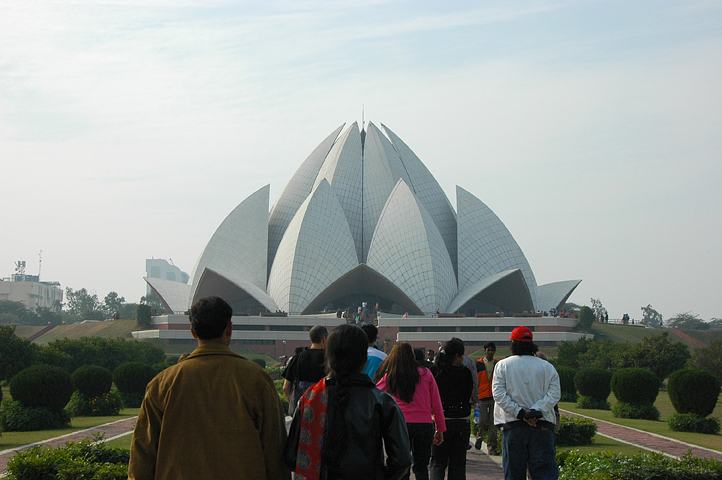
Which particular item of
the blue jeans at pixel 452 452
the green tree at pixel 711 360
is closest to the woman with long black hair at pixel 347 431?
the blue jeans at pixel 452 452

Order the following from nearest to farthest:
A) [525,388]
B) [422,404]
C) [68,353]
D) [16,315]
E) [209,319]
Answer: [209,319]
[525,388]
[422,404]
[68,353]
[16,315]

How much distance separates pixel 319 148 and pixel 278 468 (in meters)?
48.5

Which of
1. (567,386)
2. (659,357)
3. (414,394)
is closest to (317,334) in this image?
(414,394)

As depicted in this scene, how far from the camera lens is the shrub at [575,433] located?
31.2 feet

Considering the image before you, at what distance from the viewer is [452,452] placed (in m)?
5.31

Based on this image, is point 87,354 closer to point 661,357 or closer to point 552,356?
point 661,357

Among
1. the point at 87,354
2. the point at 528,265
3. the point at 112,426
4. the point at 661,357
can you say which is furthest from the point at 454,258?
the point at 112,426

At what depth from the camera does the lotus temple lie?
36.3 metres

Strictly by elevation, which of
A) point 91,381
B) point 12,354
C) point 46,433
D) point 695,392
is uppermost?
point 12,354

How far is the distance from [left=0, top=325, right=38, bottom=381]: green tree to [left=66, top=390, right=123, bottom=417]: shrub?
557 cm

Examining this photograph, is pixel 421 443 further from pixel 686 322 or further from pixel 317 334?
pixel 686 322

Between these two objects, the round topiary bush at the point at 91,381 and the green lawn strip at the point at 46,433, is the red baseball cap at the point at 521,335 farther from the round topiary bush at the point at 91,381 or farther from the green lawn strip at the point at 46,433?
the round topiary bush at the point at 91,381

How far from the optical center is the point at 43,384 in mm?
12258

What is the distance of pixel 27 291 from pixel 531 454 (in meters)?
112
